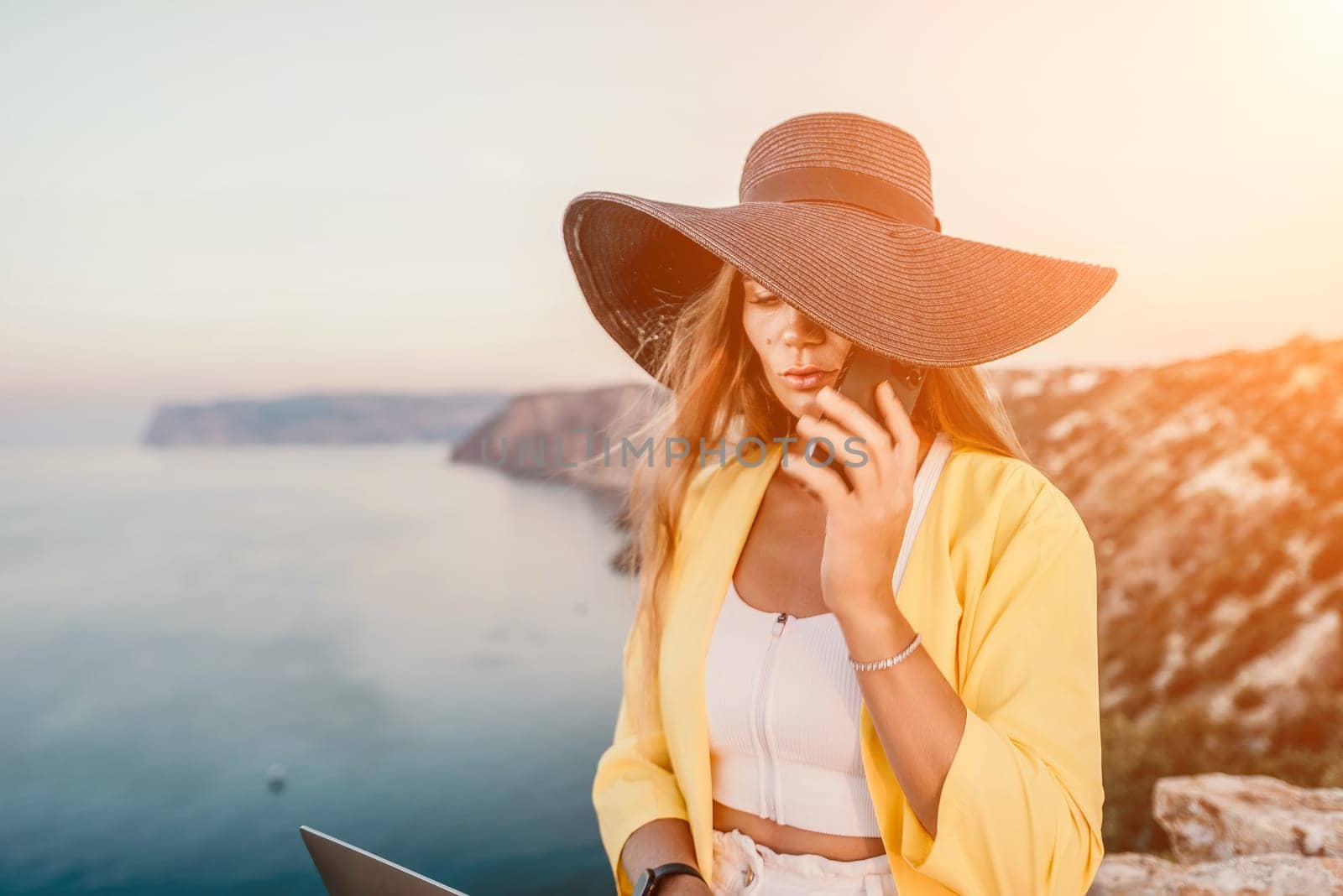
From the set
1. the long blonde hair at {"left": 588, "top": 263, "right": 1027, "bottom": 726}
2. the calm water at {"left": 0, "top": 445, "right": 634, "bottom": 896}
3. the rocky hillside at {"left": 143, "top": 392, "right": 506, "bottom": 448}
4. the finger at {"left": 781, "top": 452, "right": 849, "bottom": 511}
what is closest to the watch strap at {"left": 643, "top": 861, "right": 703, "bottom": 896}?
the long blonde hair at {"left": 588, "top": 263, "right": 1027, "bottom": 726}

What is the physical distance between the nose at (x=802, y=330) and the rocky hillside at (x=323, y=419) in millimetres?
1077

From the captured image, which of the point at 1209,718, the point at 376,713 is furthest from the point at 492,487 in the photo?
the point at 1209,718

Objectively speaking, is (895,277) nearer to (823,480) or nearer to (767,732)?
(823,480)

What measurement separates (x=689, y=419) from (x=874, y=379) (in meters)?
0.44

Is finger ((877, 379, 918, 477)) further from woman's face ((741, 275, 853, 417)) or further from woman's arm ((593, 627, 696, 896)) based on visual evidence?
woman's arm ((593, 627, 696, 896))

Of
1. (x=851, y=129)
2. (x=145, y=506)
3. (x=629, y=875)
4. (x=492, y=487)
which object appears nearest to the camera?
(x=851, y=129)

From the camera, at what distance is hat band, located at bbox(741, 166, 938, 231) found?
0.98 m

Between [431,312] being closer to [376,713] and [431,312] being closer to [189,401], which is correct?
[189,401]

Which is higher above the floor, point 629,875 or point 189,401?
point 189,401

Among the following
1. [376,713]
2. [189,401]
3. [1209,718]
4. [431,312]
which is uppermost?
[431,312]

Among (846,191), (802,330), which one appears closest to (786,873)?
(802,330)

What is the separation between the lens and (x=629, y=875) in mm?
1121

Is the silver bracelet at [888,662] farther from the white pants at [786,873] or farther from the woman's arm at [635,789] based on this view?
the woman's arm at [635,789]

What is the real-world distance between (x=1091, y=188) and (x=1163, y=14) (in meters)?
0.32
